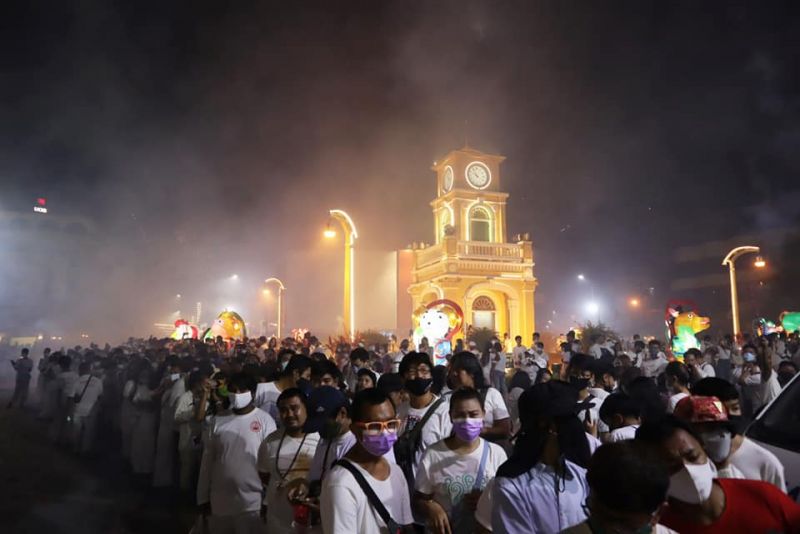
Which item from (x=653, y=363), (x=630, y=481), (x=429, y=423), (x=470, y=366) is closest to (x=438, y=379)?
(x=470, y=366)

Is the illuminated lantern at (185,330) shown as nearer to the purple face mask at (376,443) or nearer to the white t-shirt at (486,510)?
the purple face mask at (376,443)

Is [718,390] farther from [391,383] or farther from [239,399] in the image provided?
[239,399]

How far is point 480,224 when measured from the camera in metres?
31.5

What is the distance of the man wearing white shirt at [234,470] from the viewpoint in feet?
14.8

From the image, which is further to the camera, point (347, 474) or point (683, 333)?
point (683, 333)

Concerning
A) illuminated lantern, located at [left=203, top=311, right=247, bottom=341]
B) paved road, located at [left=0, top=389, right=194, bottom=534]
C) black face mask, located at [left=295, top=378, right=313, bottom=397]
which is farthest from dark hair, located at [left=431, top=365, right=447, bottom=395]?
illuminated lantern, located at [left=203, top=311, right=247, bottom=341]

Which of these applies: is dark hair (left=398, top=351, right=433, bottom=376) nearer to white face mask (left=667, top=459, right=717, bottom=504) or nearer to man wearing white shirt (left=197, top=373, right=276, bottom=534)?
man wearing white shirt (left=197, top=373, right=276, bottom=534)

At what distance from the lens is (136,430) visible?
357 inches

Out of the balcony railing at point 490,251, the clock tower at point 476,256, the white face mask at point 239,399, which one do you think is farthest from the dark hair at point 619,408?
the balcony railing at point 490,251

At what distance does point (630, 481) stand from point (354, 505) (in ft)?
4.58

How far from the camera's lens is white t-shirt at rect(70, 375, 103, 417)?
34.7 ft

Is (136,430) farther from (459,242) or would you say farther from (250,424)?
(459,242)

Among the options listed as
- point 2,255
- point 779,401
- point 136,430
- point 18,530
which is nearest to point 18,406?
point 136,430

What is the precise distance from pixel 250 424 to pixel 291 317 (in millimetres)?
38419
